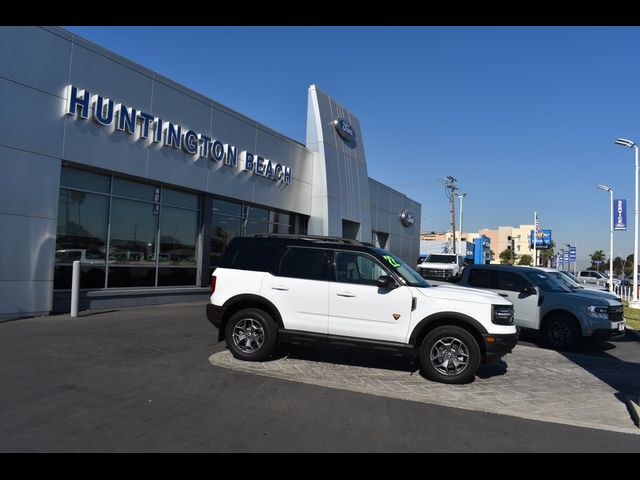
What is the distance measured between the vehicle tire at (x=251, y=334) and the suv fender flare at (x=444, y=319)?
2.12 metres

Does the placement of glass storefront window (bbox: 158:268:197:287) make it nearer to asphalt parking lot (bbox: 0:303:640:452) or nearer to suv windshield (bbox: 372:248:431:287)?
asphalt parking lot (bbox: 0:303:640:452)

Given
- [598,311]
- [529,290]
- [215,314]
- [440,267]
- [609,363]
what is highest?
[440,267]

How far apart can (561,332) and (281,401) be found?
7.24 m

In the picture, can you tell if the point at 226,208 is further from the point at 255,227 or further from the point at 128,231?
the point at 128,231

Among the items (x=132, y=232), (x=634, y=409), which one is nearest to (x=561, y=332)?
(x=634, y=409)

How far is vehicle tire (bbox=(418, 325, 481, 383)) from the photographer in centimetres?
649

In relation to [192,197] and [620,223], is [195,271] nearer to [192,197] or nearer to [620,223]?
[192,197]

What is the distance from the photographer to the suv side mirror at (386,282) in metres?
6.72

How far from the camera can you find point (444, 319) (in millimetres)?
6637

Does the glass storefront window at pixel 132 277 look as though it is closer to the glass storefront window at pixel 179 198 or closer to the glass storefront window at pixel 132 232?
the glass storefront window at pixel 132 232

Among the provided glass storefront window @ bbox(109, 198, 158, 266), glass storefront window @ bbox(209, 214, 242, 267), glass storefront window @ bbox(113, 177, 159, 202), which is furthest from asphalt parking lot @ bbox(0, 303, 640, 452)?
glass storefront window @ bbox(209, 214, 242, 267)

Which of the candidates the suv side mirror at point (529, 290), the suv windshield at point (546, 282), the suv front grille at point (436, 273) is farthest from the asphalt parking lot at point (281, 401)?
the suv front grille at point (436, 273)

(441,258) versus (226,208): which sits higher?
(226,208)
